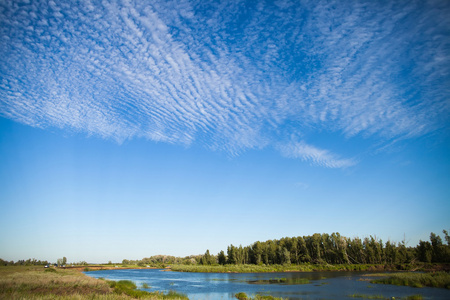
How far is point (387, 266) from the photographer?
7631 centimetres

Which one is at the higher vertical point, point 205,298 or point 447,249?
point 447,249

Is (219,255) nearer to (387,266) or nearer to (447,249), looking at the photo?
(387,266)

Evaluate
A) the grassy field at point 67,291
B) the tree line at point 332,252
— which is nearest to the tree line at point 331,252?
the tree line at point 332,252

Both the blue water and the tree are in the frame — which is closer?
the blue water

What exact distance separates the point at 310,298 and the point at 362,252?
74517 mm

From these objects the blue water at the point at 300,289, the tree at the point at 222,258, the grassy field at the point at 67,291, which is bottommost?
the tree at the point at 222,258

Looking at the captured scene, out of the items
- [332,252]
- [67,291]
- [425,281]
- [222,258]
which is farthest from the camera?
[222,258]

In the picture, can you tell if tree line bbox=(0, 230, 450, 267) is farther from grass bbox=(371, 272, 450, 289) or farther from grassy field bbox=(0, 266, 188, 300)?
grassy field bbox=(0, 266, 188, 300)

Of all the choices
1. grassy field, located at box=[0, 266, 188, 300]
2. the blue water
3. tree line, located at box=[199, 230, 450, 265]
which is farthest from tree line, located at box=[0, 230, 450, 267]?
grassy field, located at box=[0, 266, 188, 300]

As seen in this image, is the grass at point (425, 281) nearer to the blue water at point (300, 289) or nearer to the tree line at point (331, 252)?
the blue water at point (300, 289)

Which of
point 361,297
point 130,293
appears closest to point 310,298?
point 361,297

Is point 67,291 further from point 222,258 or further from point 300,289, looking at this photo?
point 222,258

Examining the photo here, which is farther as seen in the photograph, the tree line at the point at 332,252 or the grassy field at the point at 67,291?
the tree line at the point at 332,252

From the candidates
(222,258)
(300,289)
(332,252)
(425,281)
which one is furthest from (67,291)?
(222,258)
